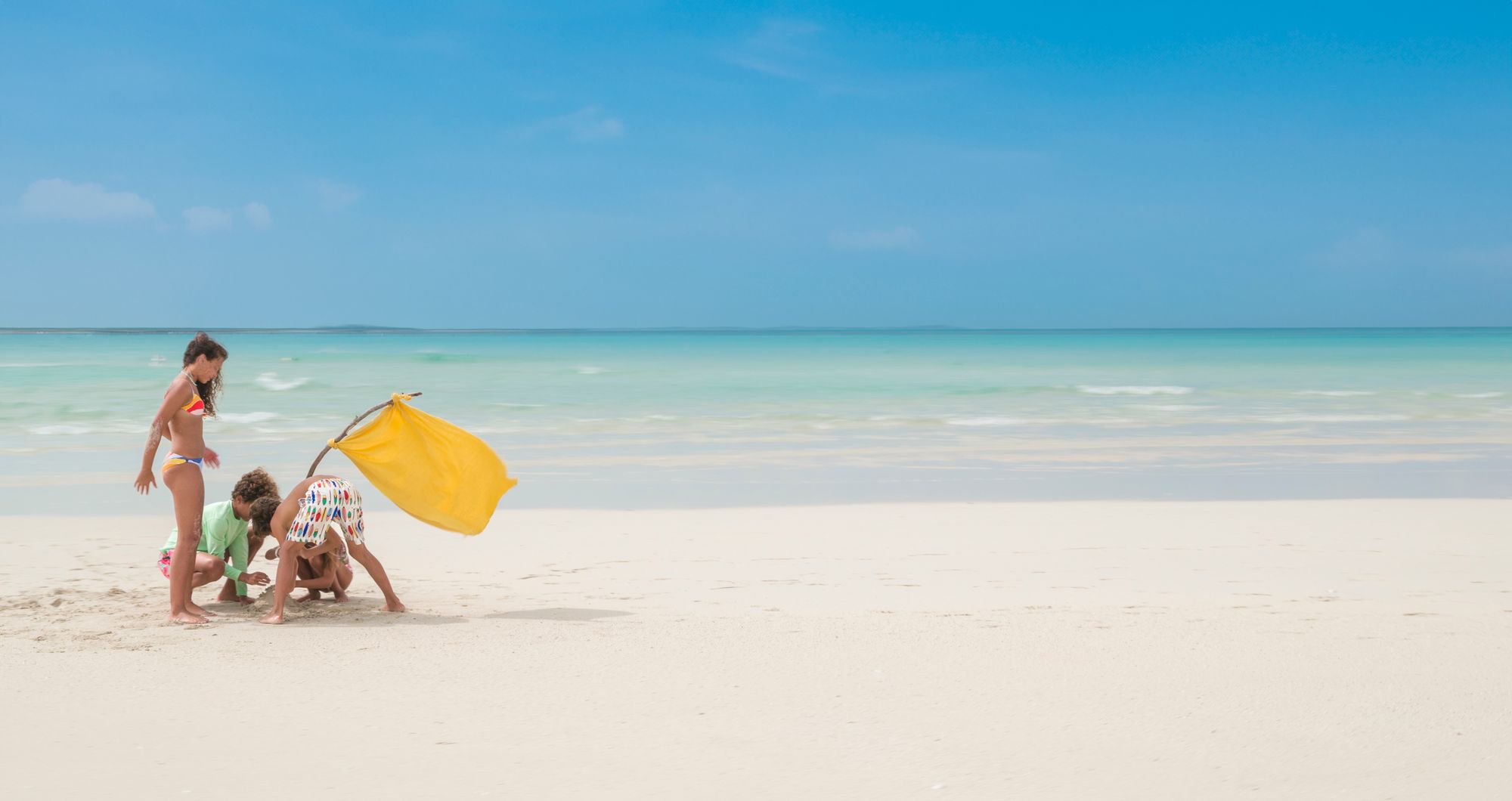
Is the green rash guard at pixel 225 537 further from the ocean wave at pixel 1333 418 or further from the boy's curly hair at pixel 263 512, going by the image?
the ocean wave at pixel 1333 418

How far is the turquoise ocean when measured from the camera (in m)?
11.1

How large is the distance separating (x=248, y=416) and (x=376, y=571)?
1649cm

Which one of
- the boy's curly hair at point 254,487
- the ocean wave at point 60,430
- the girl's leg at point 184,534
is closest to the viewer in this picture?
the girl's leg at point 184,534

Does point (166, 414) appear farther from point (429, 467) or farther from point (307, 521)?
point (429, 467)

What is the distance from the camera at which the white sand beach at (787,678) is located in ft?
11.4

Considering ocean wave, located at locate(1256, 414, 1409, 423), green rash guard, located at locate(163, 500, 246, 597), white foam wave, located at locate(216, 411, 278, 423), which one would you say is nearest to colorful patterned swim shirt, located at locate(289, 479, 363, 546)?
green rash guard, located at locate(163, 500, 246, 597)

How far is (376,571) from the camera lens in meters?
5.56

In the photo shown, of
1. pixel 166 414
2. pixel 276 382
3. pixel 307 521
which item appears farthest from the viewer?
pixel 276 382

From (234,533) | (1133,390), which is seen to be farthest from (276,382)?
(234,533)

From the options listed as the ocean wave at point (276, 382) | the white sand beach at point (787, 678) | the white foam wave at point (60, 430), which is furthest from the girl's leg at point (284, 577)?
the ocean wave at point (276, 382)

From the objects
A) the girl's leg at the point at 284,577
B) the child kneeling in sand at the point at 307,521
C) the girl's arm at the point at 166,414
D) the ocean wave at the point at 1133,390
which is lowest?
the ocean wave at the point at 1133,390

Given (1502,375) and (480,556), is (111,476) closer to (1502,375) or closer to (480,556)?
(480,556)

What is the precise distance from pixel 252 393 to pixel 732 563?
24.1m

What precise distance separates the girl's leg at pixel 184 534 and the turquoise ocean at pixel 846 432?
4718 millimetres
